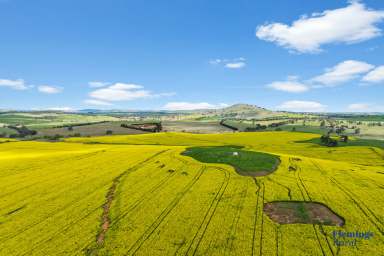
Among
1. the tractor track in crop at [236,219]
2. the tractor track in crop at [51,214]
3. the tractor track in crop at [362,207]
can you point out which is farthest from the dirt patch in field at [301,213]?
the tractor track in crop at [51,214]

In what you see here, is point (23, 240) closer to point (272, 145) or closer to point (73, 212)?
point (73, 212)

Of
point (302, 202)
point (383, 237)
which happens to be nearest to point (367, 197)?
point (302, 202)

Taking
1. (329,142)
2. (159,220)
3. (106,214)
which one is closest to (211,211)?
(159,220)

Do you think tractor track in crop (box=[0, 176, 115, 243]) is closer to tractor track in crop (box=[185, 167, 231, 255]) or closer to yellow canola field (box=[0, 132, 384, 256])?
yellow canola field (box=[0, 132, 384, 256])

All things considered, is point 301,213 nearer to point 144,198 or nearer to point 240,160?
point 144,198

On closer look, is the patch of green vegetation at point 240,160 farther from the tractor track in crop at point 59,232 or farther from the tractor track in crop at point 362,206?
the tractor track in crop at point 59,232
